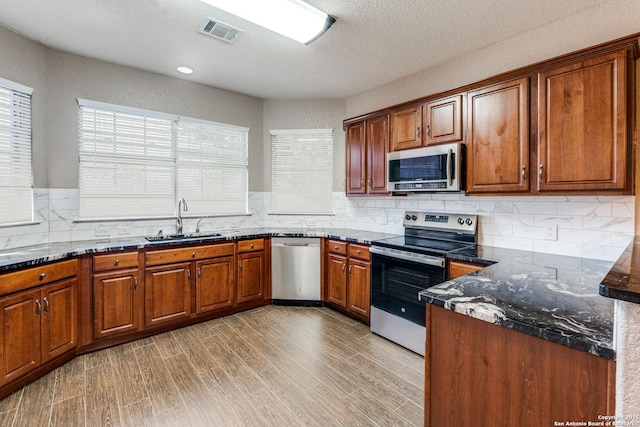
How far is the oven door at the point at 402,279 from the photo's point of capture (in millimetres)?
2615

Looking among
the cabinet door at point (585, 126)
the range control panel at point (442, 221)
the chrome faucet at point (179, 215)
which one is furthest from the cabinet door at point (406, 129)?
the chrome faucet at point (179, 215)

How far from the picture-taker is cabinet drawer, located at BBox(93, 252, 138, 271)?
2699 millimetres

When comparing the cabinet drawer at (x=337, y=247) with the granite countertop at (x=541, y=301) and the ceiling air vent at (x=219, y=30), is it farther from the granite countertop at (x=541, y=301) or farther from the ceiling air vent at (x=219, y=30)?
the ceiling air vent at (x=219, y=30)

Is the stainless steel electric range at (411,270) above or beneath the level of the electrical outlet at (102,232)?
beneath

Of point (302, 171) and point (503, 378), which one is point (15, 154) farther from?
point (503, 378)

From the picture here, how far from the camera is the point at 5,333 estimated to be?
81.4 inches

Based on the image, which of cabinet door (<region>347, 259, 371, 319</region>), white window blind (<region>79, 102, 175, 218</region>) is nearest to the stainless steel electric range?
cabinet door (<region>347, 259, 371, 319</region>)

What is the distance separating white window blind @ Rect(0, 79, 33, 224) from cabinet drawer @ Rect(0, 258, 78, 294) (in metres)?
0.71

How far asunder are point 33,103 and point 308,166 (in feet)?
9.63

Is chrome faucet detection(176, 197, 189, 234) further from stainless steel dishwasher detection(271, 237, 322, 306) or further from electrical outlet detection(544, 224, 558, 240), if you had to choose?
electrical outlet detection(544, 224, 558, 240)

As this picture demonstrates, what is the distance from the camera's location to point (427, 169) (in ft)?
9.59

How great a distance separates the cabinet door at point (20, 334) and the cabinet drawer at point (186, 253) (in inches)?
34.3

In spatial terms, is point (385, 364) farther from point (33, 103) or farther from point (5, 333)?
point (33, 103)

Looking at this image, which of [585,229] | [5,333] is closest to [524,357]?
[585,229]
